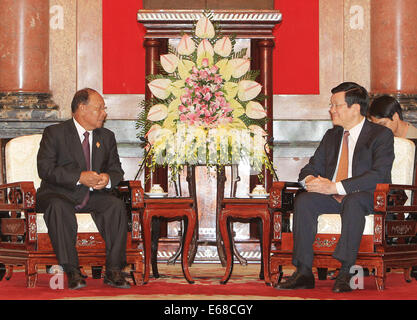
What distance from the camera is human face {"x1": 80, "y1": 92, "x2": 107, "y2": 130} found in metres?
5.68

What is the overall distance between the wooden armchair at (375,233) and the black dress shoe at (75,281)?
1.26 m

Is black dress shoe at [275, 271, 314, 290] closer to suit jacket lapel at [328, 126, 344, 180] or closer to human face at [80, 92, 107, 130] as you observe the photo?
suit jacket lapel at [328, 126, 344, 180]

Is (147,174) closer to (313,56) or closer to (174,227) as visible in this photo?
(174,227)

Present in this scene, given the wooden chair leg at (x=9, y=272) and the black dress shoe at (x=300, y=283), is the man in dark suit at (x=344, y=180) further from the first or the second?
the wooden chair leg at (x=9, y=272)

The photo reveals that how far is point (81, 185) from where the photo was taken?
5.56m

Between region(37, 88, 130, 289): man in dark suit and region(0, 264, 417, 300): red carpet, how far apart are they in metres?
0.22

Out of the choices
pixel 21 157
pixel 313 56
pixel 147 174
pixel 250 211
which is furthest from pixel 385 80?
pixel 21 157

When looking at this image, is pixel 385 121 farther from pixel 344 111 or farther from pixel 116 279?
pixel 116 279

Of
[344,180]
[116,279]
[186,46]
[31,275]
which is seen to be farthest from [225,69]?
[31,275]

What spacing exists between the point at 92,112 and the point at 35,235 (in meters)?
0.99

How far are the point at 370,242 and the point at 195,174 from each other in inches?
67.0

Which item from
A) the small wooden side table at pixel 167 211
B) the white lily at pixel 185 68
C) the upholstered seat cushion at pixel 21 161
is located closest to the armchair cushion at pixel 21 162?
the upholstered seat cushion at pixel 21 161

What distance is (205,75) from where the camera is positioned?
596 centimetres

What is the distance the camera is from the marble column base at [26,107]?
8047mm
